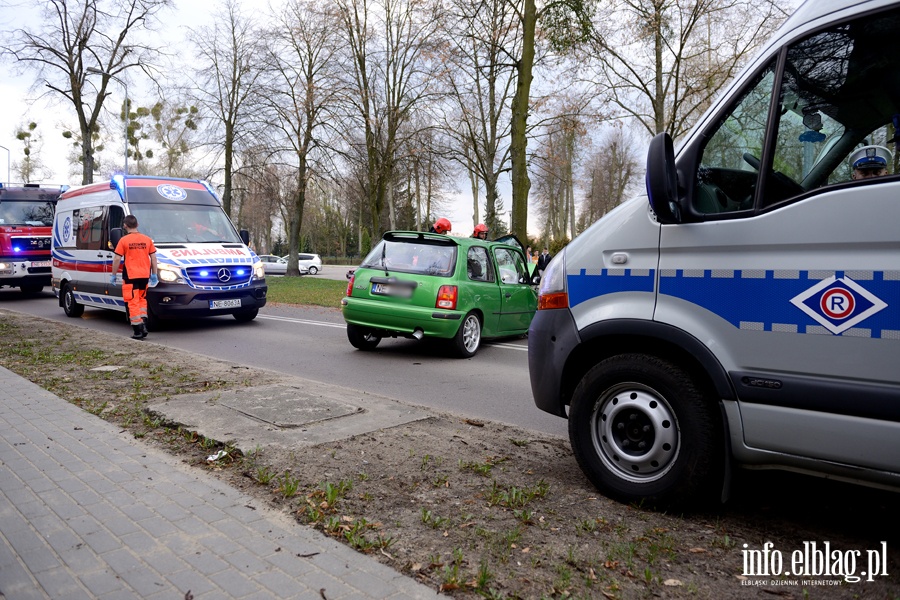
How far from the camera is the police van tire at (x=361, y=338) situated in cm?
1012

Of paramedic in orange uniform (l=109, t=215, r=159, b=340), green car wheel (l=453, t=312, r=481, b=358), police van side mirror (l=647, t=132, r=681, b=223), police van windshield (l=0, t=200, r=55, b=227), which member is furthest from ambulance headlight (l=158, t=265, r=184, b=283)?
police van windshield (l=0, t=200, r=55, b=227)

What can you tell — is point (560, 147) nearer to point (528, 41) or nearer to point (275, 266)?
point (528, 41)

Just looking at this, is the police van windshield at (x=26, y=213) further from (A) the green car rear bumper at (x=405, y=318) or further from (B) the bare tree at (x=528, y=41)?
(A) the green car rear bumper at (x=405, y=318)

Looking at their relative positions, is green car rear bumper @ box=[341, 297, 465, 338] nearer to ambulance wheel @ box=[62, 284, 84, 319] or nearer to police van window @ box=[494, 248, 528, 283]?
police van window @ box=[494, 248, 528, 283]

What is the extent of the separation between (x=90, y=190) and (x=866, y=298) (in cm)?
1462

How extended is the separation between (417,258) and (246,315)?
5757mm

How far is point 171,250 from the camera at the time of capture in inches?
486

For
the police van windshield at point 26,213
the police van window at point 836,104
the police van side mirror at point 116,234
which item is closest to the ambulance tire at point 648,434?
the police van window at point 836,104

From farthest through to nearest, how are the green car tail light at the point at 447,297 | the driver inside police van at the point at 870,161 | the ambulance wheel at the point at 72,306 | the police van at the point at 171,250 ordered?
the ambulance wheel at the point at 72,306 < the police van at the point at 171,250 < the green car tail light at the point at 447,297 < the driver inside police van at the point at 870,161

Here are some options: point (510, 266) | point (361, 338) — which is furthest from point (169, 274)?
point (510, 266)

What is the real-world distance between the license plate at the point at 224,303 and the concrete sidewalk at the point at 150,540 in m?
7.87

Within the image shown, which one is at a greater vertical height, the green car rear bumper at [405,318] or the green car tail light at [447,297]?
the green car tail light at [447,297]

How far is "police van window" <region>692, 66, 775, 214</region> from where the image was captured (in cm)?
357

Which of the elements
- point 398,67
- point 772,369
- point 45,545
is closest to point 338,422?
point 45,545
